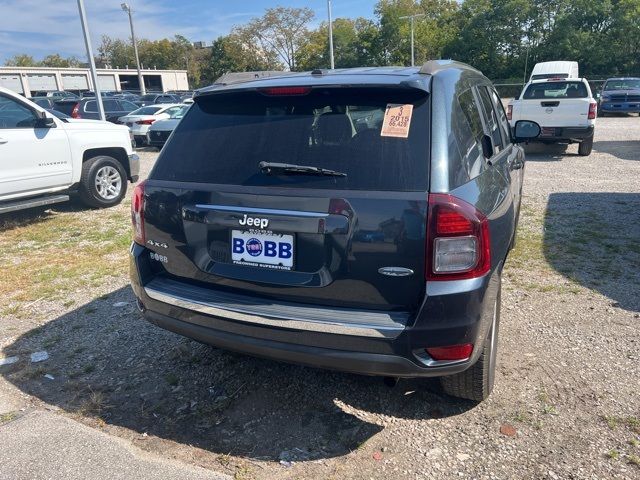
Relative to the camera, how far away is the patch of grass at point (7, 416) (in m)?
2.91

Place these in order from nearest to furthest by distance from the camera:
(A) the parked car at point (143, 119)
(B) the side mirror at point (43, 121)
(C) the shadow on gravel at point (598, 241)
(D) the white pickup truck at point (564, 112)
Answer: (C) the shadow on gravel at point (598, 241)
(B) the side mirror at point (43, 121)
(D) the white pickup truck at point (564, 112)
(A) the parked car at point (143, 119)

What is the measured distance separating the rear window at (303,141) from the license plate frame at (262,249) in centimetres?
25

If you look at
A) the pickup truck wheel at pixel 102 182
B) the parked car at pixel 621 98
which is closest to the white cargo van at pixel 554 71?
the parked car at pixel 621 98

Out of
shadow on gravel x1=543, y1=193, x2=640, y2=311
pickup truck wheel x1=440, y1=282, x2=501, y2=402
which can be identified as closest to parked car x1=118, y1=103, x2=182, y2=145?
shadow on gravel x1=543, y1=193, x2=640, y2=311

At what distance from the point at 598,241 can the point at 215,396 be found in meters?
4.67

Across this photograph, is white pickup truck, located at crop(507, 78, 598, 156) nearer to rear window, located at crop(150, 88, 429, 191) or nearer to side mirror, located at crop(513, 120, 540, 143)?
side mirror, located at crop(513, 120, 540, 143)

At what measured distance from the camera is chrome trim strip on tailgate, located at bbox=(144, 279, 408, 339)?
2.23 m

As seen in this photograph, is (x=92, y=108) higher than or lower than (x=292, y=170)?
higher

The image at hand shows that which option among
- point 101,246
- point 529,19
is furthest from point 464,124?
point 529,19

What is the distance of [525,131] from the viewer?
4770 mm

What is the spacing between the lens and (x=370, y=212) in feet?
7.25

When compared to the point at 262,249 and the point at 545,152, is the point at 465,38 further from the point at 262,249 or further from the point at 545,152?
the point at 262,249

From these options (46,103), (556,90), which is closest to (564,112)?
(556,90)

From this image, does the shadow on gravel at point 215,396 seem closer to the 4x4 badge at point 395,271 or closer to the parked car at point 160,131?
the 4x4 badge at point 395,271
